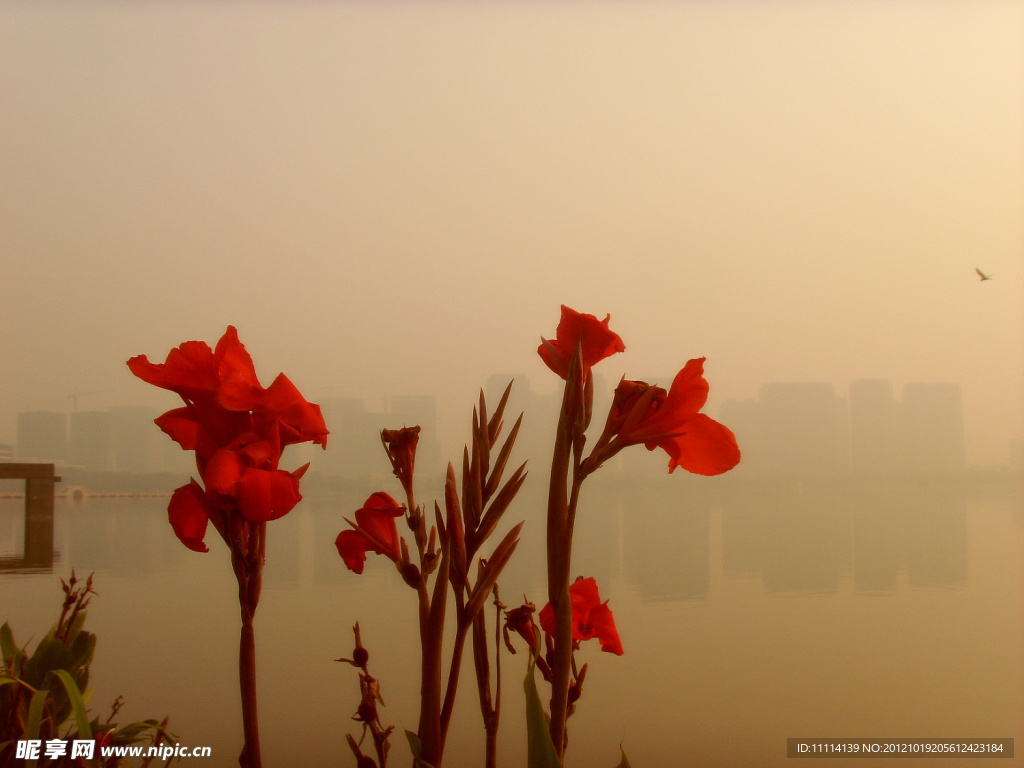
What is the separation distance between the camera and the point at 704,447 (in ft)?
1.28

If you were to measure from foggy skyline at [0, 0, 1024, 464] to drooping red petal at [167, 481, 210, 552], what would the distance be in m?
0.61

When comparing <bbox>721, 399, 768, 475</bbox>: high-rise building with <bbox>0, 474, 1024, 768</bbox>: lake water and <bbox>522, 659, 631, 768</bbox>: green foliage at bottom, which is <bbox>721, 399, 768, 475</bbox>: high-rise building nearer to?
<bbox>0, 474, 1024, 768</bbox>: lake water

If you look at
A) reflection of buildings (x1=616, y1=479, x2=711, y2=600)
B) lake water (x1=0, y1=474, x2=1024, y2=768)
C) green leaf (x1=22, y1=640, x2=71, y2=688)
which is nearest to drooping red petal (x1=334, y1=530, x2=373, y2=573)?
green leaf (x1=22, y1=640, x2=71, y2=688)

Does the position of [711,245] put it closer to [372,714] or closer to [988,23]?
[988,23]

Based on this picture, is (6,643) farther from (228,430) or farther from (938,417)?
(938,417)

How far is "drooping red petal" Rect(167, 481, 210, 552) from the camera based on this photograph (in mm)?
349

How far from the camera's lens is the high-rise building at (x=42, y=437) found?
1.00 metres

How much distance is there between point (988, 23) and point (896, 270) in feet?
1.32

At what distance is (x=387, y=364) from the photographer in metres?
0.99

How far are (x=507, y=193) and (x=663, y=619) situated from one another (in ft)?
2.20

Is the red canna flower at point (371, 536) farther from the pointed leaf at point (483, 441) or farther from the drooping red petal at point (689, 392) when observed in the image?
the drooping red petal at point (689, 392)

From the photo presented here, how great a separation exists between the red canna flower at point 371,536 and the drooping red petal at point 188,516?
0.07 m

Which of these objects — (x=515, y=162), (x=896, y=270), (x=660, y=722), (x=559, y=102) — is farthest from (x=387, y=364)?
(x=896, y=270)

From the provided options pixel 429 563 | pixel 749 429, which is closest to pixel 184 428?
pixel 429 563
